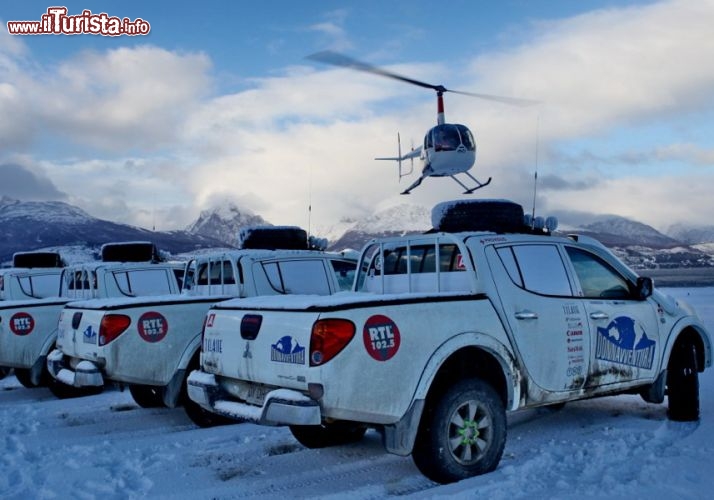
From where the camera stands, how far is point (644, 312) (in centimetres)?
608

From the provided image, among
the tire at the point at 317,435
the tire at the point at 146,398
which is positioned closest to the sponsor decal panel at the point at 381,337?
the tire at the point at 317,435

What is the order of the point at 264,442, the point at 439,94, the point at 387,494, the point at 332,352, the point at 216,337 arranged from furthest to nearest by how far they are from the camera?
the point at 439,94, the point at 264,442, the point at 216,337, the point at 387,494, the point at 332,352

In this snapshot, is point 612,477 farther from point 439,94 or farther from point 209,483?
point 439,94

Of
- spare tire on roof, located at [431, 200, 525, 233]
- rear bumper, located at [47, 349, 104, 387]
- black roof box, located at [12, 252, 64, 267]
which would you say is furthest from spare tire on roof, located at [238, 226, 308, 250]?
black roof box, located at [12, 252, 64, 267]

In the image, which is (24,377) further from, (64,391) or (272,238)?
(272,238)

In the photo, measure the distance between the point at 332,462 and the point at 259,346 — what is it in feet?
4.45

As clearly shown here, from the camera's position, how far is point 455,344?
449 centimetres

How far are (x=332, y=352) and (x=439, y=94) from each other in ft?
103

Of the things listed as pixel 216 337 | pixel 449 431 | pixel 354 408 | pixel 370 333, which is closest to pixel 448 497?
pixel 449 431

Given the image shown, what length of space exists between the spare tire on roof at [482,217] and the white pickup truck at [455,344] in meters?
0.01

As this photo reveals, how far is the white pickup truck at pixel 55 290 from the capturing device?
872cm

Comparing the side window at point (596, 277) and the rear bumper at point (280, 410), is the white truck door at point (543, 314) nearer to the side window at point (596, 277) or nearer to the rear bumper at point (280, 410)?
the side window at point (596, 277)

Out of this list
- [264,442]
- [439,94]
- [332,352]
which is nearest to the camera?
[332,352]

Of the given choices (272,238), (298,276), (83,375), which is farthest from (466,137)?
(83,375)
